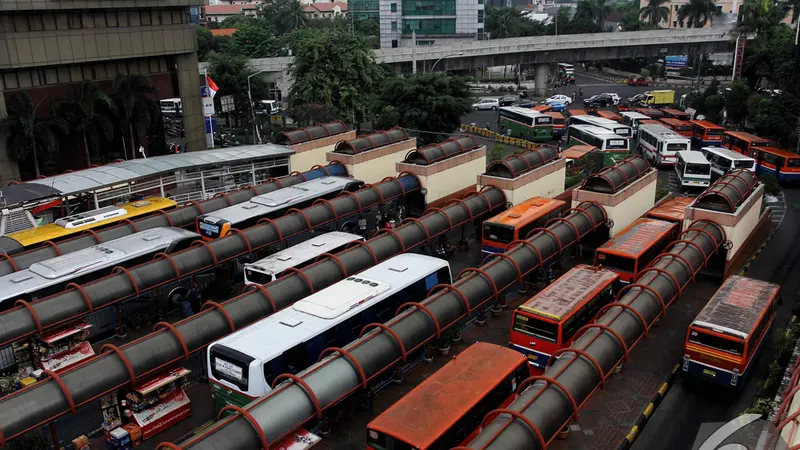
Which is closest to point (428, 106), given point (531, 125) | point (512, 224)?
point (531, 125)

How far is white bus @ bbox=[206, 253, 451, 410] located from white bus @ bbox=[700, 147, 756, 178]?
25.9 meters

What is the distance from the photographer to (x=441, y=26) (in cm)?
11000

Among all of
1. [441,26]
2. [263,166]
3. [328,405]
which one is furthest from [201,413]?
[441,26]

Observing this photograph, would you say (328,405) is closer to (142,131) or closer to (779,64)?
(142,131)

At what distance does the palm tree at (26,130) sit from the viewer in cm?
3809

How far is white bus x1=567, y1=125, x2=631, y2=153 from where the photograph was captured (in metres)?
46.3

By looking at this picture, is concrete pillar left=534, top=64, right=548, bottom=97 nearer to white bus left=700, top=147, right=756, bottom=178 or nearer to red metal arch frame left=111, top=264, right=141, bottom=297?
white bus left=700, top=147, right=756, bottom=178

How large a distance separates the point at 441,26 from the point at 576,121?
5825 cm

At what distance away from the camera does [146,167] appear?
32719 millimetres

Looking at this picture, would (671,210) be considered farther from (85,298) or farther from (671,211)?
(85,298)

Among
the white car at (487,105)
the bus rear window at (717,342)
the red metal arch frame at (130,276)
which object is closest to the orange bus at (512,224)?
the bus rear window at (717,342)

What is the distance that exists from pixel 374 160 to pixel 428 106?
15.8m

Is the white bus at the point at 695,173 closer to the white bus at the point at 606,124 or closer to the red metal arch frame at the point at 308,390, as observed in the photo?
the white bus at the point at 606,124

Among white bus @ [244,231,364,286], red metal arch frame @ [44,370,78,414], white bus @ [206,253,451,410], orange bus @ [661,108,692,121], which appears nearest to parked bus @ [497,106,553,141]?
orange bus @ [661,108,692,121]
